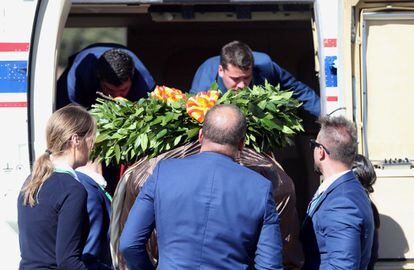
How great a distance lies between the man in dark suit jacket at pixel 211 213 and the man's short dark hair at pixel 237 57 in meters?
1.66

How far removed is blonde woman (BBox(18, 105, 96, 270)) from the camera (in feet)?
10.7

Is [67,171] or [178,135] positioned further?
[178,135]

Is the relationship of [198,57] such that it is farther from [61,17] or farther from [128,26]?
[61,17]

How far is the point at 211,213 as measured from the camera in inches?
123

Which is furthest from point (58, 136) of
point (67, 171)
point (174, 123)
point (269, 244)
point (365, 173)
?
point (365, 173)

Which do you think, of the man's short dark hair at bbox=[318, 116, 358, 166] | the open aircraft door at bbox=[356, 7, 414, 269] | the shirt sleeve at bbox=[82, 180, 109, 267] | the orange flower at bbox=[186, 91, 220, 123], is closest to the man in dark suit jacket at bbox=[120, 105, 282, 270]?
the shirt sleeve at bbox=[82, 180, 109, 267]

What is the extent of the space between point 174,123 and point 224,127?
96 centimetres

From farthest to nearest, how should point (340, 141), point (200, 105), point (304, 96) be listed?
1. point (304, 96)
2. point (200, 105)
3. point (340, 141)

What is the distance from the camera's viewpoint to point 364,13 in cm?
470

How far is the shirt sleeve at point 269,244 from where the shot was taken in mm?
3143

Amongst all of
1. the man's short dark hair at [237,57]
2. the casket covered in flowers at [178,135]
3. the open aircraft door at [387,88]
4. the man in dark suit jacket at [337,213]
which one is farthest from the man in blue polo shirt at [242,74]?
the man in dark suit jacket at [337,213]

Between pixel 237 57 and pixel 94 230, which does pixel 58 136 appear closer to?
pixel 94 230

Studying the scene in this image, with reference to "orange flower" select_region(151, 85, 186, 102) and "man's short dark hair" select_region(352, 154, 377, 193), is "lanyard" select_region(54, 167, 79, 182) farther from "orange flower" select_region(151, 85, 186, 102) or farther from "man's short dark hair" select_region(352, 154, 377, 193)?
"man's short dark hair" select_region(352, 154, 377, 193)

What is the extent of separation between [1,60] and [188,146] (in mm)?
1172
